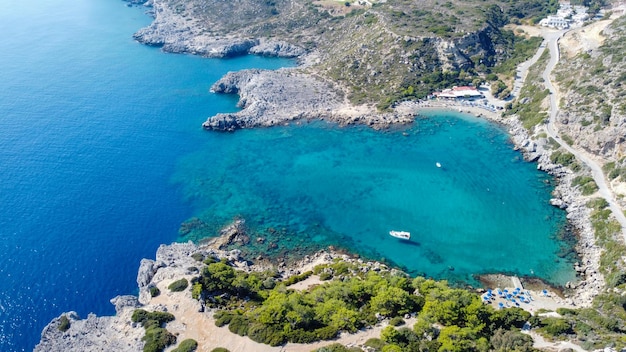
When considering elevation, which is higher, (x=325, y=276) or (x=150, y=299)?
(x=325, y=276)

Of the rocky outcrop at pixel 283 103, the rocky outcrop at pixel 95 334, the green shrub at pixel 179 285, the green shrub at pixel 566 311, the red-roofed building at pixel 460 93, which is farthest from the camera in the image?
the red-roofed building at pixel 460 93

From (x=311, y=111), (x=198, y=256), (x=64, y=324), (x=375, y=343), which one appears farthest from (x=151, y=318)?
(x=311, y=111)

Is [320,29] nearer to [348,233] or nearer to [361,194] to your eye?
[361,194]

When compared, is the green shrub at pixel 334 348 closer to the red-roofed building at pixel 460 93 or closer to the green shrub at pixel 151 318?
the green shrub at pixel 151 318

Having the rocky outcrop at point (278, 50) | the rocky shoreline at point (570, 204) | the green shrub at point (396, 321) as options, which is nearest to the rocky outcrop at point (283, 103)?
the rocky shoreline at point (570, 204)

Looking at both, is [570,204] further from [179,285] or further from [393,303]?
[179,285]
